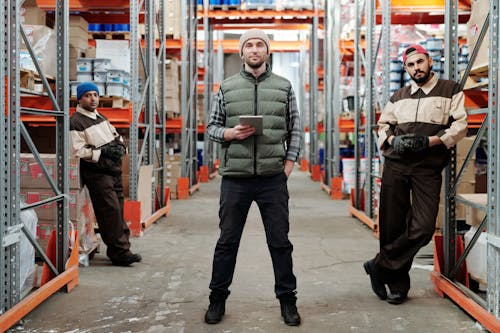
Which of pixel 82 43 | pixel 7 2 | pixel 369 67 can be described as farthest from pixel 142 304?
pixel 369 67

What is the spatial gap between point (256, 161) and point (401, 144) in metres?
1.19

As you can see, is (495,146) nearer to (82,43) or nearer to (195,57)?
(82,43)

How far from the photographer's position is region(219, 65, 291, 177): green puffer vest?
388 centimetres

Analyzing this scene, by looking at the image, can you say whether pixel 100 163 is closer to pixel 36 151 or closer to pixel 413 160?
pixel 36 151

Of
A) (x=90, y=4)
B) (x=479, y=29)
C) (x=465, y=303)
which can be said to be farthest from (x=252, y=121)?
(x=90, y=4)

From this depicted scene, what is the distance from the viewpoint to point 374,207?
8305 millimetres

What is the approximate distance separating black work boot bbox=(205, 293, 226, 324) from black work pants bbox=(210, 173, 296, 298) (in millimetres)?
107

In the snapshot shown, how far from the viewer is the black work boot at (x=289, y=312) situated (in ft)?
13.0

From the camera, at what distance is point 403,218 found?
178 inches

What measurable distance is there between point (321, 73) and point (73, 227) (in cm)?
1331

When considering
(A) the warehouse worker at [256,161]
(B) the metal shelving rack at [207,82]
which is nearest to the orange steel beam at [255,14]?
(B) the metal shelving rack at [207,82]

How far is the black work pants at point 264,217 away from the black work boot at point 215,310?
11cm

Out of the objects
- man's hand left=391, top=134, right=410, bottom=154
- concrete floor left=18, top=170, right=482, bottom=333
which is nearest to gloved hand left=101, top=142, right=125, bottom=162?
concrete floor left=18, top=170, right=482, bottom=333

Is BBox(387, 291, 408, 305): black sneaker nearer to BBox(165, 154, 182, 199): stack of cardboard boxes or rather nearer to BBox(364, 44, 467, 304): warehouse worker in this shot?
BBox(364, 44, 467, 304): warehouse worker
